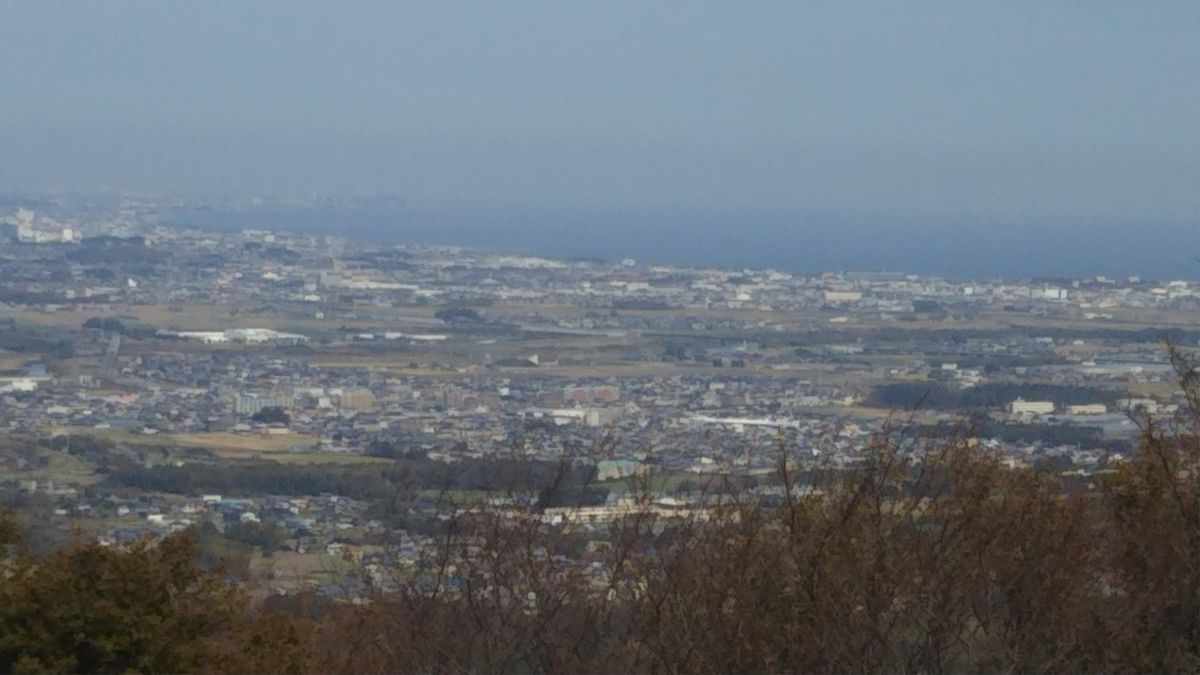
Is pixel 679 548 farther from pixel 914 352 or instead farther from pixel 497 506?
pixel 914 352

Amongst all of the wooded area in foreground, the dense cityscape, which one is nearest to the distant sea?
the dense cityscape

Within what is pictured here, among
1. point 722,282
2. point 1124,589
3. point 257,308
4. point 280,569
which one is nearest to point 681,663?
point 1124,589

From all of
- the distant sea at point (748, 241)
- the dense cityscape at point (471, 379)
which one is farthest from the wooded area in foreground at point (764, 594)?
the distant sea at point (748, 241)

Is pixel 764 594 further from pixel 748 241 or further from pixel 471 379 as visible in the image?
pixel 748 241

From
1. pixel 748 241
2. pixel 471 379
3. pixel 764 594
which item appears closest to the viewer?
pixel 764 594

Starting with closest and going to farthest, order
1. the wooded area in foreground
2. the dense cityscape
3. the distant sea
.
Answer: the wooded area in foreground
the dense cityscape
the distant sea

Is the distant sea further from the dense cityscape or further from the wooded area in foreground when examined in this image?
the wooded area in foreground

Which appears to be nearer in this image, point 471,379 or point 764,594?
point 764,594

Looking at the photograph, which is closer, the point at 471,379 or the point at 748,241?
the point at 471,379

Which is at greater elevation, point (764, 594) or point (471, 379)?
point (764, 594)

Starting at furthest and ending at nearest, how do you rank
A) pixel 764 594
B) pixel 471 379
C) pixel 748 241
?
pixel 748 241 < pixel 471 379 < pixel 764 594

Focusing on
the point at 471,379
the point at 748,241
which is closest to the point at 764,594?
the point at 471,379
